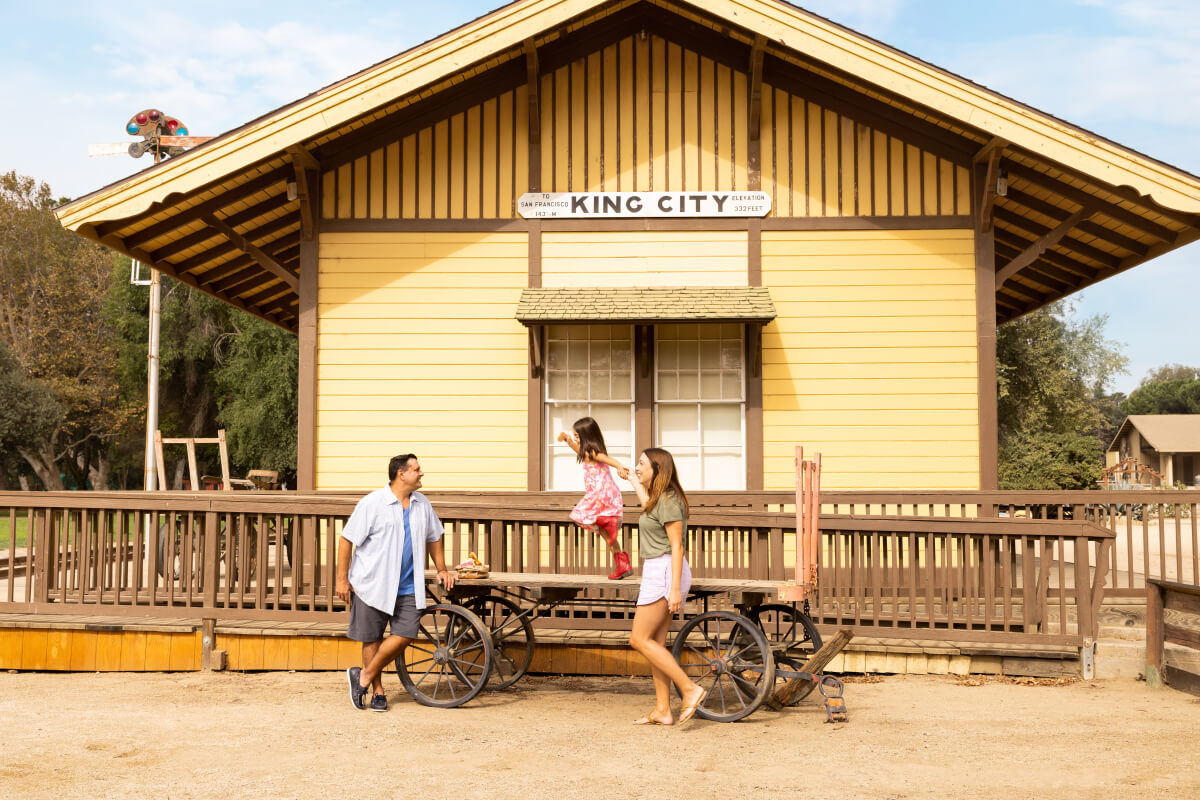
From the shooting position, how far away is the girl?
7.36 m

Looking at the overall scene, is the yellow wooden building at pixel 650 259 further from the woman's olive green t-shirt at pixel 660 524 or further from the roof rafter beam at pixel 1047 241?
the woman's olive green t-shirt at pixel 660 524

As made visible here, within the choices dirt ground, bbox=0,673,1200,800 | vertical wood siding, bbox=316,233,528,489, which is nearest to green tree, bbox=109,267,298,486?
vertical wood siding, bbox=316,233,528,489

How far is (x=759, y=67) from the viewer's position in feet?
35.5

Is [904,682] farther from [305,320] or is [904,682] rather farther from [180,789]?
[305,320]

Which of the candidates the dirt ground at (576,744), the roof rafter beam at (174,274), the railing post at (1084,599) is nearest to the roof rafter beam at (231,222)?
the roof rafter beam at (174,274)

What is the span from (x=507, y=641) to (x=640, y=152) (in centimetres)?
552

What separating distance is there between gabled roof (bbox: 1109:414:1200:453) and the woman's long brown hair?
201 ft

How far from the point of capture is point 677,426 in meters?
11.1

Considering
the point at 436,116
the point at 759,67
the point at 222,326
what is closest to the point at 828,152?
the point at 759,67

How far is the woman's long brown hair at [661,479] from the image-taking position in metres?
6.51

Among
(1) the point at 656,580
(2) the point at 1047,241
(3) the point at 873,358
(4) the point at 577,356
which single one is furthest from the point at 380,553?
(2) the point at 1047,241

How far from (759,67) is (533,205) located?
260cm

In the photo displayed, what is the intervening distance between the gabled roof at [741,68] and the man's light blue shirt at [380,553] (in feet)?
14.0

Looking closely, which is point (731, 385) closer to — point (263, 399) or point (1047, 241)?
point (1047, 241)
